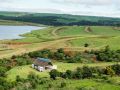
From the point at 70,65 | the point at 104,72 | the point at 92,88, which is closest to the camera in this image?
the point at 92,88

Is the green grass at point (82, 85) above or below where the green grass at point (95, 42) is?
above

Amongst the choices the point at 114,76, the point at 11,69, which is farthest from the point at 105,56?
the point at 11,69

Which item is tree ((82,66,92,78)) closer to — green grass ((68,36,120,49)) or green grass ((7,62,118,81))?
green grass ((7,62,118,81))

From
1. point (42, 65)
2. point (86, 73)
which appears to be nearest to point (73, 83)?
point (86, 73)

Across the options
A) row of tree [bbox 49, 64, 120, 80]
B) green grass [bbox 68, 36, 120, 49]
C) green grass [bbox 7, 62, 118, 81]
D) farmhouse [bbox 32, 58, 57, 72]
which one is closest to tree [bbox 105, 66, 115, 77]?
row of tree [bbox 49, 64, 120, 80]

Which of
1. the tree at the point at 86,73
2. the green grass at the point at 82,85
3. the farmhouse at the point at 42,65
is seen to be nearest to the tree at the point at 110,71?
the tree at the point at 86,73

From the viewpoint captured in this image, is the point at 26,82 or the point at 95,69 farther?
the point at 95,69

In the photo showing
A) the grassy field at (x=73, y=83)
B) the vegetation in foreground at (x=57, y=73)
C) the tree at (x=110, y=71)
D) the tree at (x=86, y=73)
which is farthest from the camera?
the tree at (x=110, y=71)

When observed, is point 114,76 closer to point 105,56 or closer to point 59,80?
point 59,80

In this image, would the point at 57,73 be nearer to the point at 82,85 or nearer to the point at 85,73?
the point at 85,73

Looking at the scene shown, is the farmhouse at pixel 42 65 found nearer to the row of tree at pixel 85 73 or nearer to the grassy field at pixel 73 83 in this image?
the grassy field at pixel 73 83

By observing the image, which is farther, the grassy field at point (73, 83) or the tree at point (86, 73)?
the tree at point (86, 73)
